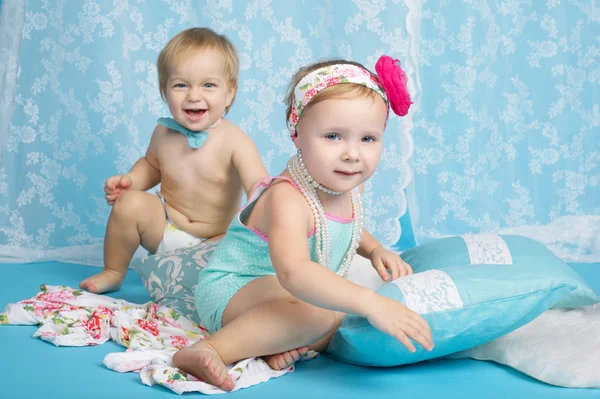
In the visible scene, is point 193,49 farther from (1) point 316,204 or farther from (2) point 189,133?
(1) point 316,204

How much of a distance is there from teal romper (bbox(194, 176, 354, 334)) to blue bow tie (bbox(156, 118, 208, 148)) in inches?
20.7

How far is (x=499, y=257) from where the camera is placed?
155cm

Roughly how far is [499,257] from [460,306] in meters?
0.32

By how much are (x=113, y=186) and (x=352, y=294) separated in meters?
0.99

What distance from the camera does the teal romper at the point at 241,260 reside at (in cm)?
143

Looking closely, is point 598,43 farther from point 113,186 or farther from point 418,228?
point 113,186

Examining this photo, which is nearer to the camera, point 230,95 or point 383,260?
point 383,260

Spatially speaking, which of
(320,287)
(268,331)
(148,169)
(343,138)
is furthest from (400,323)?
(148,169)

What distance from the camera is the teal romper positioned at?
143cm

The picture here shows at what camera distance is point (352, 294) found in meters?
1.18

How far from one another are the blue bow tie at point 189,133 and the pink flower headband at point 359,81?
623mm

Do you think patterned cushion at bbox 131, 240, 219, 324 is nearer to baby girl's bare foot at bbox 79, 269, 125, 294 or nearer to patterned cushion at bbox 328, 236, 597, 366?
baby girl's bare foot at bbox 79, 269, 125, 294

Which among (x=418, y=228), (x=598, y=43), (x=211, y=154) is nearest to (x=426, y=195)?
(x=418, y=228)

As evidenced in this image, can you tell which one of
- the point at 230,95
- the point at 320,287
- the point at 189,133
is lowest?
the point at 320,287
